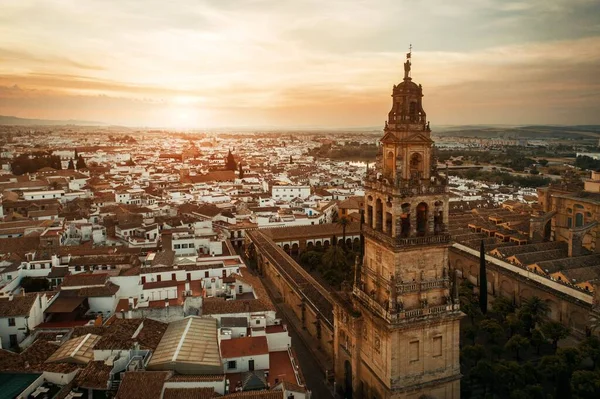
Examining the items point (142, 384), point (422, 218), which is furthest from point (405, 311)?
point (142, 384)

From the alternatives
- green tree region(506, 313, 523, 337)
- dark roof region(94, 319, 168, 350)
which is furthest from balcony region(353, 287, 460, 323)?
dark roof region(94, 319, 168, 350)

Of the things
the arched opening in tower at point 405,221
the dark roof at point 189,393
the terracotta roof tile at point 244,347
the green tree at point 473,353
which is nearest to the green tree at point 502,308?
the green tree at point 473,353

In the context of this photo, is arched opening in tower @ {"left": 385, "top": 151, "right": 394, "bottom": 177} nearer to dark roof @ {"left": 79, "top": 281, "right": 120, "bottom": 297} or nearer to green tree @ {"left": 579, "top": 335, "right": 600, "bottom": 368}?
green tree @ {"left": 579, "top": 335, "right": 600, "bottom": 368}

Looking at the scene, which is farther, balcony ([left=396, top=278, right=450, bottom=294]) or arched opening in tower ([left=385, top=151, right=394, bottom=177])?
arched opening in tower ([left=385, top=151, right=394, bottom=177])

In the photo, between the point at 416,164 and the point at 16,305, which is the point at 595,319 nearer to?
the point at 416,164

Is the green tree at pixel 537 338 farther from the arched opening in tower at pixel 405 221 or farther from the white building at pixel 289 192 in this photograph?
the white building at pixel 289 192

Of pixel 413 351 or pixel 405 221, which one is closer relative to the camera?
pixel 413 351

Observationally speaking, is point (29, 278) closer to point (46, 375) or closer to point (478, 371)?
point (46, 375)
